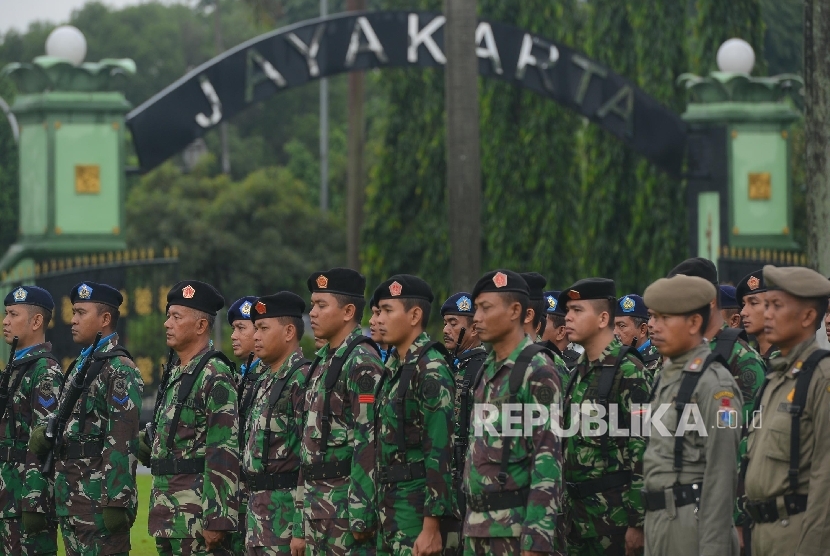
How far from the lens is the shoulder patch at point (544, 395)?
6820 millimetres

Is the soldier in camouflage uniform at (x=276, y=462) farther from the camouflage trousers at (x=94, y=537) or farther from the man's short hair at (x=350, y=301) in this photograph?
the camouflage trousers at (x=94, y=537)

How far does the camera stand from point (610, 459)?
7668 mm

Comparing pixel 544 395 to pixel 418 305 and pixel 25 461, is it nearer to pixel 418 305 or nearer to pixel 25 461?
pixel 418 305

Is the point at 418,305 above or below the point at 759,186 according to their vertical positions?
below

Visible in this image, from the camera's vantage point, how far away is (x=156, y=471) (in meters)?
8.74

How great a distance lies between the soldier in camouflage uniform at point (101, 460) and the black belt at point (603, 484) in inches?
116

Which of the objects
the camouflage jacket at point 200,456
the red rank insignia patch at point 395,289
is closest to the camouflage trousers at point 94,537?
the camouflage jacket at point 200,456

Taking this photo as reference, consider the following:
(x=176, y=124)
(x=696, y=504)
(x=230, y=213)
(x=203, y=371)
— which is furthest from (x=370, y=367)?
(x=230, y=213)

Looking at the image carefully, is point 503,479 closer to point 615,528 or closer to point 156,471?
point 615,528

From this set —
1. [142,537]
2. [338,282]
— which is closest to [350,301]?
[338,282]

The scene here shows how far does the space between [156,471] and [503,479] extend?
2.74 meters

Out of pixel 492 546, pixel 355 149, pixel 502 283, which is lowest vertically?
pixel 492 546

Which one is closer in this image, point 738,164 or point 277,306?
point 277,306

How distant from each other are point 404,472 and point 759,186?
45.7ft
